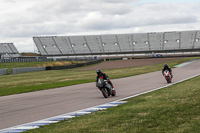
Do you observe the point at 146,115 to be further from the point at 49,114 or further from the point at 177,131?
the point at 49,114

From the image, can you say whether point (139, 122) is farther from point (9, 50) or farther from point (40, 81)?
point (9, 50)

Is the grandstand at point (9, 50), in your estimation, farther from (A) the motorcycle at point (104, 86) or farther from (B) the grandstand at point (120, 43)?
(A) the motorcycle at point (104, 86)

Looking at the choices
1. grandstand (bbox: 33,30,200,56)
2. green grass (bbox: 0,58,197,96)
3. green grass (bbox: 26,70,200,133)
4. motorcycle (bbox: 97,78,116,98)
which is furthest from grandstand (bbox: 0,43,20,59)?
green grass (bbox: 26,70,200,133)

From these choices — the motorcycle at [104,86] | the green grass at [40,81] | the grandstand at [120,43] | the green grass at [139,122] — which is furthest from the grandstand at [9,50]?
the green grass at [139,122]

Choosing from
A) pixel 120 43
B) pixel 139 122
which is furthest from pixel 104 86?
pixel 120 43

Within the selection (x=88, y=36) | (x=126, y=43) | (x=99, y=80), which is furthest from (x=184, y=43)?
(x=99, y=80)

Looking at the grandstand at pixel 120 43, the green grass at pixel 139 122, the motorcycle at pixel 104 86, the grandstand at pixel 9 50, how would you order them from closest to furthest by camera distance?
the green grass at pixel 139 122 → the motorcycle at pixel 104 86 → the grandstand at pixel 120 43 → the grandstand at pixel 9 50

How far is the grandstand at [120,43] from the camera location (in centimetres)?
10219

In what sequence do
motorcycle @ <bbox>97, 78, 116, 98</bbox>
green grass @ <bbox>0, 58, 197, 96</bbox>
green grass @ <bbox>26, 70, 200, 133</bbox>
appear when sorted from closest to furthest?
green grass @ <bbox>26, 70, 200, 133</bbox>, motorcycle @ <bbox>97, 78, 116, 98</bbox>, green grass @ <bbox>0, 58, 197, 96</bbox>

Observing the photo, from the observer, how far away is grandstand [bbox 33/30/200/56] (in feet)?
335

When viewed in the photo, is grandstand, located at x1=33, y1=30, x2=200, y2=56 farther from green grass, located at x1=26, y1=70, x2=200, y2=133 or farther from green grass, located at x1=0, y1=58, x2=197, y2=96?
green grass, located at x1=26, y1=70, x2=200, y2=133

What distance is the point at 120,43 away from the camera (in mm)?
108688

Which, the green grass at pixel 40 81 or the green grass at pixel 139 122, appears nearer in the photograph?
the green grass at pixel 139 122

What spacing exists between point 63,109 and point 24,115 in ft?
5.49
